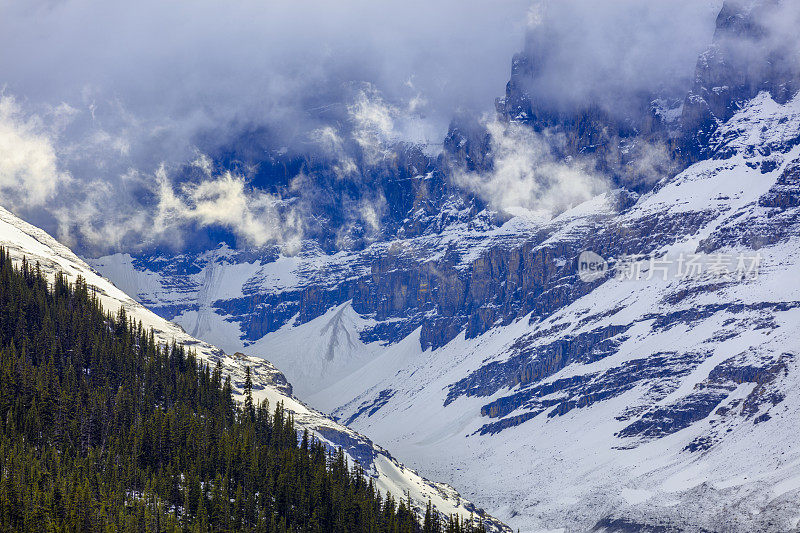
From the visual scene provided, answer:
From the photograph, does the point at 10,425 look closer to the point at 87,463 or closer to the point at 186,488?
the point at 87,463

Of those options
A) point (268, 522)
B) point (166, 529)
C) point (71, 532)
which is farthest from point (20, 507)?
point (268, 522)

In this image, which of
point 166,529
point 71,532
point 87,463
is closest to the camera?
point 71,532

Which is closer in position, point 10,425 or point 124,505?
point 124,505

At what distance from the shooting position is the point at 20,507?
171 metres

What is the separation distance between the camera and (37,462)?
604 ft

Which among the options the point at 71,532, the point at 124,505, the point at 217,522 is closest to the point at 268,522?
the point at 217,522

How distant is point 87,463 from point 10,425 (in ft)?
47.1

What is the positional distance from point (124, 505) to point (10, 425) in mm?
26493

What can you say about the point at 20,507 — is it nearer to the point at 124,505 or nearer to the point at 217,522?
the point at 124,505

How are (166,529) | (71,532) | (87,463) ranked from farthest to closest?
(87,463) < (166,529) < (71,532)

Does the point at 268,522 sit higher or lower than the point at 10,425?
lower

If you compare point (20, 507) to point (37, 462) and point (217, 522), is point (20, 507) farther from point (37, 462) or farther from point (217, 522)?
point (217, 522)

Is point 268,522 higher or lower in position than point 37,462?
lower

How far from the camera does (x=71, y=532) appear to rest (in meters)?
167
